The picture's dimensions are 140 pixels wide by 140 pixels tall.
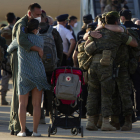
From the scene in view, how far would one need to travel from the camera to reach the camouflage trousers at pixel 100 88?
19.9ft

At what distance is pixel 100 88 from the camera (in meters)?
6.29

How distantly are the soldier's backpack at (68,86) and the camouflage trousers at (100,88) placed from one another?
0.78 meters

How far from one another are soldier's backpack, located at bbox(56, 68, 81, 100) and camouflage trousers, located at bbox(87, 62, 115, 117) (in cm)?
78

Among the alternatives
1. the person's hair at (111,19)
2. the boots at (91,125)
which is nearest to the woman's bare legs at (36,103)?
the boots at (91,125)

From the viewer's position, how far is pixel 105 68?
605 cm

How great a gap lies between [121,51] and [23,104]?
181 cm

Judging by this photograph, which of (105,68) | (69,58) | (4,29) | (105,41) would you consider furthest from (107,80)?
(4,29)

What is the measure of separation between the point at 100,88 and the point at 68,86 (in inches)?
42.4

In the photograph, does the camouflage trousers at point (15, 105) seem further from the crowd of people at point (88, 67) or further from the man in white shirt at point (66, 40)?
the man in white shirt at point (66, 40)

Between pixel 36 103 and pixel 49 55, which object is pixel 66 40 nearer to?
pixel 49 55

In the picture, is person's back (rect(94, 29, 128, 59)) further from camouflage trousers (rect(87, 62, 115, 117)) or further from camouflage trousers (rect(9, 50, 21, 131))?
camouflage trousers (rect(9, 50, 21, 131))

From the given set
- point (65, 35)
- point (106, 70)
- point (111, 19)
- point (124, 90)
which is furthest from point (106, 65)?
point (65, 35)

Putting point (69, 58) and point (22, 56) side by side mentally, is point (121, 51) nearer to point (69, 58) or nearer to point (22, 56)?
point (22, 56)

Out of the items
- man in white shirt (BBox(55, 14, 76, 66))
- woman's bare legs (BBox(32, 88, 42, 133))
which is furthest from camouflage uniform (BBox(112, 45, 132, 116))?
man in white shirt (BBox(55, 14, 76, 66))
